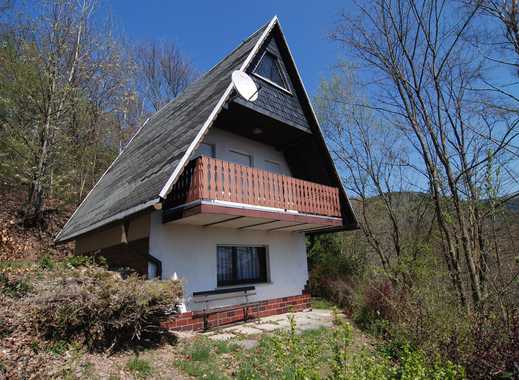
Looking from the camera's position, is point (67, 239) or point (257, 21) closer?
point (67, 239)

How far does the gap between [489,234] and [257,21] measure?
35.5 feet

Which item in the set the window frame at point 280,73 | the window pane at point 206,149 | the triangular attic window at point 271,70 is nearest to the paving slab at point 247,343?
the window pane at point 206,149

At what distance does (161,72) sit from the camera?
1093 inches

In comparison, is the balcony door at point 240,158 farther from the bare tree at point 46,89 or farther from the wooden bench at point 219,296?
the bare tree at point 46,89

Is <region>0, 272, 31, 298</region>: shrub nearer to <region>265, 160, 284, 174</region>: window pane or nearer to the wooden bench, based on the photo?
the wooden bench

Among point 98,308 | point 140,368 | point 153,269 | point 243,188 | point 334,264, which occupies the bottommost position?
point 140,368

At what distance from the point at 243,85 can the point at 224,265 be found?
487 centimetres

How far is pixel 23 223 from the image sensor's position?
1347 centimetres

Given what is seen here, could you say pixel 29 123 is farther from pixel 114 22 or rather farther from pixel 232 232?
pixel 232 232

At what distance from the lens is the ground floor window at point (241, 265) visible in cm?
936

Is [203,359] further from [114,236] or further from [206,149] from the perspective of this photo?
[206,149]

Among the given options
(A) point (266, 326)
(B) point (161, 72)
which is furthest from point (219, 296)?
(B) point (161, 72)

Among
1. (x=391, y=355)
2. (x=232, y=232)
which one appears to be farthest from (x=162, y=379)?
(x=232, y=232)

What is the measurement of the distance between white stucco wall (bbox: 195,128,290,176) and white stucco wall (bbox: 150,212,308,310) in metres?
2.38
